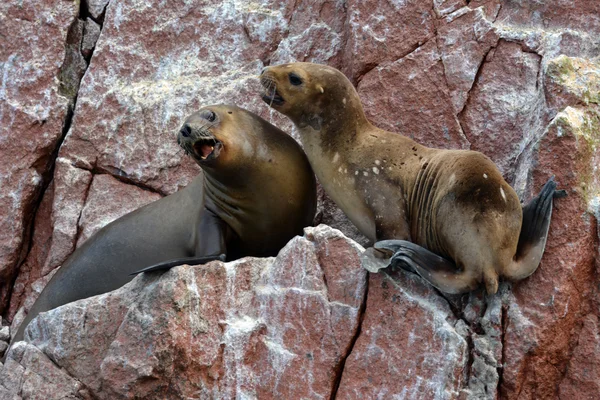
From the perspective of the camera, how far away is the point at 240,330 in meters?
5.70

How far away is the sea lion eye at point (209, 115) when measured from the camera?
689cm

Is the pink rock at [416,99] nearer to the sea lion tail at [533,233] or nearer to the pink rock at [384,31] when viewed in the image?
the pink rock at [384,31]

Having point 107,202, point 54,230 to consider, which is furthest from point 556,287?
point 54,230

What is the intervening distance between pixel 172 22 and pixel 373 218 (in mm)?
2966

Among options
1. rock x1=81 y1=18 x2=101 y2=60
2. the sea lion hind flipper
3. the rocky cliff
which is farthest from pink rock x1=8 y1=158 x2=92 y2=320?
the sea lion hind flipper

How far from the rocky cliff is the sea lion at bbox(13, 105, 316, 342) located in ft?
1.39

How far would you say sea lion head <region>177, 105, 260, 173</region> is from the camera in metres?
6.66

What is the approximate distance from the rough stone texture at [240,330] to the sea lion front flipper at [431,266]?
9.0 inches

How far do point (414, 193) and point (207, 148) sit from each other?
148 centimetres

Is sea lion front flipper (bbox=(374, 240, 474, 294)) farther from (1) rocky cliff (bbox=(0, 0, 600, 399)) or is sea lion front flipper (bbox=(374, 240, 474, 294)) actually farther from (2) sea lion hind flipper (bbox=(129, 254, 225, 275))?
(2) sea lion hind flipper (bbox=(129, 254, 225, 275))

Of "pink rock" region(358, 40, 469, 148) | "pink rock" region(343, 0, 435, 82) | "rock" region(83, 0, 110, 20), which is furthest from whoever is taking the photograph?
"rock" region(83, 0, 110, 20)

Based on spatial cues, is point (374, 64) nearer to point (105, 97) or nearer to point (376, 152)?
point (376, 152)

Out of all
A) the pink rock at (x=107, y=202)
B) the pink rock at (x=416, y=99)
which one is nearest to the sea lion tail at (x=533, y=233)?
the pink rock at (x=416, y=99)

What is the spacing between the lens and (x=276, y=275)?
5.86 metres
